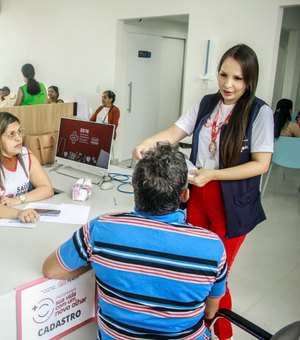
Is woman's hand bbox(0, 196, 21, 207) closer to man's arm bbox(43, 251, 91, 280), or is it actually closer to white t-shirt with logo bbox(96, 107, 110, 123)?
man's arm bbox(43, 251, 91, 280)

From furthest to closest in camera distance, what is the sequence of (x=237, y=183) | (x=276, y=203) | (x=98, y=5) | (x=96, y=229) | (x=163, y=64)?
1. (x=163, y=64)
2. (x=98, y=5)
3. (x=276, y=203)
4. (x=237, y=183)
5. (x=96, y=229)

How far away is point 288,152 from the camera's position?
4145mm

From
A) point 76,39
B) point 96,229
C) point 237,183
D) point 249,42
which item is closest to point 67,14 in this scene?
point 76,39

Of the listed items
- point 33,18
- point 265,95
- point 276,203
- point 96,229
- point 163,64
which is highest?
point 33,18

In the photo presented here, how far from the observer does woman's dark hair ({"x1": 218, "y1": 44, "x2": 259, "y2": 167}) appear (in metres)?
1.46

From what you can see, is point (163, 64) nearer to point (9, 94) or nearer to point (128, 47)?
point (128, 47)

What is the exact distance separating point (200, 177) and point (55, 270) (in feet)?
2.15

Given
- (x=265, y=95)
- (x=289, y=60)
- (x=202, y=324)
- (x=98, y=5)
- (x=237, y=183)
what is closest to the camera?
(x=202, y=324)

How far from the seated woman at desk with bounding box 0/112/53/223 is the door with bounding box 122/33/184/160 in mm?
3724

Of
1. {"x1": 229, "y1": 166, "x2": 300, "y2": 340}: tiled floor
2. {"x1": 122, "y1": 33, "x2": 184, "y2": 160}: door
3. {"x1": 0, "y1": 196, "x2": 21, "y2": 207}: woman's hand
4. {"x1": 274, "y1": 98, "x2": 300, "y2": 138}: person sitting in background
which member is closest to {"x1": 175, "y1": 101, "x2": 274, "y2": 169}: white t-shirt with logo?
{"x1": 0, "y1": 196, "x2": 21, "y2": 207}: woman's hand

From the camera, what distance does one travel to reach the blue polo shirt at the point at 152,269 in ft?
3.11

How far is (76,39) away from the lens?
5625 millimetres

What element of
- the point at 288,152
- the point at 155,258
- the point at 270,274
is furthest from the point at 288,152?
the point at 155,258

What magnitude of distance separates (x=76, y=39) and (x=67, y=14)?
0.42 meters
